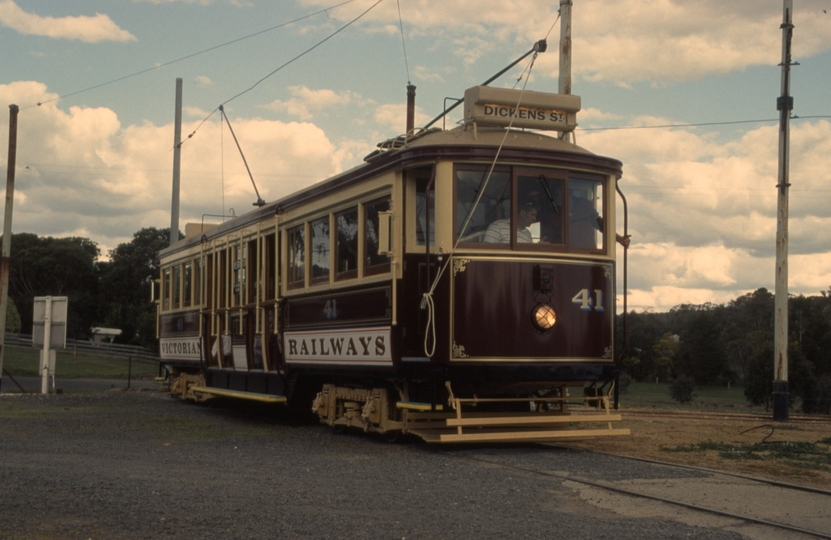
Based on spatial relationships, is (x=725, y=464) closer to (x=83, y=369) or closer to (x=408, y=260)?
Result: (x=408, y=260)

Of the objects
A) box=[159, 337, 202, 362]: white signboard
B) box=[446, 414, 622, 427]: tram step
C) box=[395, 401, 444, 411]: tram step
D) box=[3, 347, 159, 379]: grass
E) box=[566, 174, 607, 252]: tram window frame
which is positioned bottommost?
box=[3, 347, 159, 379]: grass

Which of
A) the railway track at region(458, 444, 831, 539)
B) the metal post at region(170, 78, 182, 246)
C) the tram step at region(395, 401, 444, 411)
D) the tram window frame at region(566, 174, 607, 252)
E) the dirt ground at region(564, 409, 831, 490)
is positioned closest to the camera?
the railway track at region(458, 444, 831, 539)

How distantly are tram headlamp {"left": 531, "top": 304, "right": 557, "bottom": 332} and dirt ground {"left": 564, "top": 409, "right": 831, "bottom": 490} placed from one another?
4.79ft

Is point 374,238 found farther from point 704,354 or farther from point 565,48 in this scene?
point 704,354

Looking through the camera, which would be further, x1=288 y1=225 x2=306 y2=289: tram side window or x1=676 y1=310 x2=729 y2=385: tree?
x1=676 y1=310 x2=729 y2=385: tree

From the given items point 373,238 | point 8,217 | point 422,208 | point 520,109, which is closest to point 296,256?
point 373,238

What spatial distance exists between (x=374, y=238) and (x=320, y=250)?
5.45 ft

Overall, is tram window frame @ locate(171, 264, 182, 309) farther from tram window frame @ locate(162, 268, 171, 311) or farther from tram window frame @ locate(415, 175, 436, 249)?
tram window frame @ locate(415, 175, 436, 249)

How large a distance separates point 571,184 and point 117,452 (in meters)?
5.41

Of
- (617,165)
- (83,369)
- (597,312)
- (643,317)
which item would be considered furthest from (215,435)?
(643,317)

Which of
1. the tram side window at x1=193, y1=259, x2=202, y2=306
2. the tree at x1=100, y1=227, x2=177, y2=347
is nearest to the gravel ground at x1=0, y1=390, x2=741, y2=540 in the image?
the tram side window at x1=193, y1=259, x2=202, y2=306

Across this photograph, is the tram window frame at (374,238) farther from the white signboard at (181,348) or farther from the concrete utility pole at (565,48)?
the white signboard at (181,348)

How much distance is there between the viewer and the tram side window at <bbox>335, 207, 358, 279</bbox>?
11828mm

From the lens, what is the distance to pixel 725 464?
9531 millimetres
